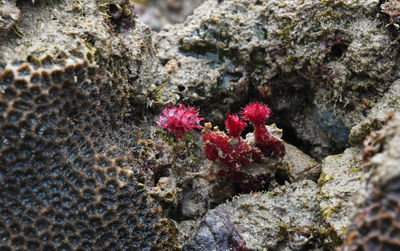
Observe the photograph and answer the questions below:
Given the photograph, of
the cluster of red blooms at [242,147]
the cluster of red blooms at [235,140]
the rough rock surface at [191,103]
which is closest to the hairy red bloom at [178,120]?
the cluster of red blooms at [235,140]

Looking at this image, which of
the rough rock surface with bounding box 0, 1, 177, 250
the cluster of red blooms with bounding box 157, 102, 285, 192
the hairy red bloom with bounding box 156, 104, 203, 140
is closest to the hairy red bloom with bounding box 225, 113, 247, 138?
the cluster of red blooms with bounding box 157, 102, 285, 192

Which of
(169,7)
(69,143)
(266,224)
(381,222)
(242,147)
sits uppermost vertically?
(169,7)

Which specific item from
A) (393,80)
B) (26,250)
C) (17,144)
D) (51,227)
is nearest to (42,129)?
(17,144)

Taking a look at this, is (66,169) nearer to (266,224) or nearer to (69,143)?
(69,143)

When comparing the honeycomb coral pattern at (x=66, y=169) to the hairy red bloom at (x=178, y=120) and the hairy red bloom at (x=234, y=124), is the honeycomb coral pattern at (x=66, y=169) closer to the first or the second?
the hairy red bloom at (x=178, y=120)

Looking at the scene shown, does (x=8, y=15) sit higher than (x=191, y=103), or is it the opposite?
(x=191, y=103)

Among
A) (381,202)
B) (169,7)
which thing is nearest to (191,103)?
(381,202)

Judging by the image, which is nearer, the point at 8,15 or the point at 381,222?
the point at 381,222
